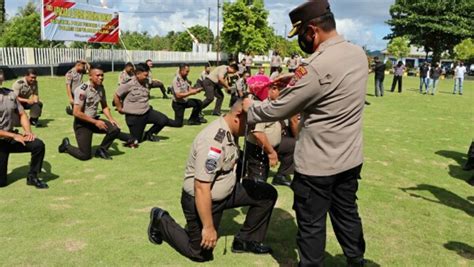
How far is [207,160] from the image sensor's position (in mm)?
3230

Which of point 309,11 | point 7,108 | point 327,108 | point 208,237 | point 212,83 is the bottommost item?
point 208,237

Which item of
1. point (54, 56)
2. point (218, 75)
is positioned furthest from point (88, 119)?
point (54, 56)

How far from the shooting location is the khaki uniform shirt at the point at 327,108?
2.72 meters

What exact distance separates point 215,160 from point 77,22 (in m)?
25.4

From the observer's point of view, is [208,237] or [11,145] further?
[11,145]

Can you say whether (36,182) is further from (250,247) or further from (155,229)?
(250,247)

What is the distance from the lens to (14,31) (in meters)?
42.2

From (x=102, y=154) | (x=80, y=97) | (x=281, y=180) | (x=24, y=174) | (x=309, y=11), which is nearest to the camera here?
(x=309, y=11)

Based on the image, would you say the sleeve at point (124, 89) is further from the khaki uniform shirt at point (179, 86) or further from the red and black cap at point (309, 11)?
the red and black cap at point (309, 11)

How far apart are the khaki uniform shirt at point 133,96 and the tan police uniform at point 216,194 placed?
181 inches

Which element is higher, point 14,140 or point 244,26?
point 244,26

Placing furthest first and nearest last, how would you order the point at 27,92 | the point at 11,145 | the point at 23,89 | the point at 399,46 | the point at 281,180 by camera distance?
the point at 399,46
the point at 27,92
the point at 23,89
the point at 281,180
the point at 11,145

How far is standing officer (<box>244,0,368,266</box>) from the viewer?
272 cm

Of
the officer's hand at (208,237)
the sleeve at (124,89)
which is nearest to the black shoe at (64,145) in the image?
the sleeve at (124,89)
